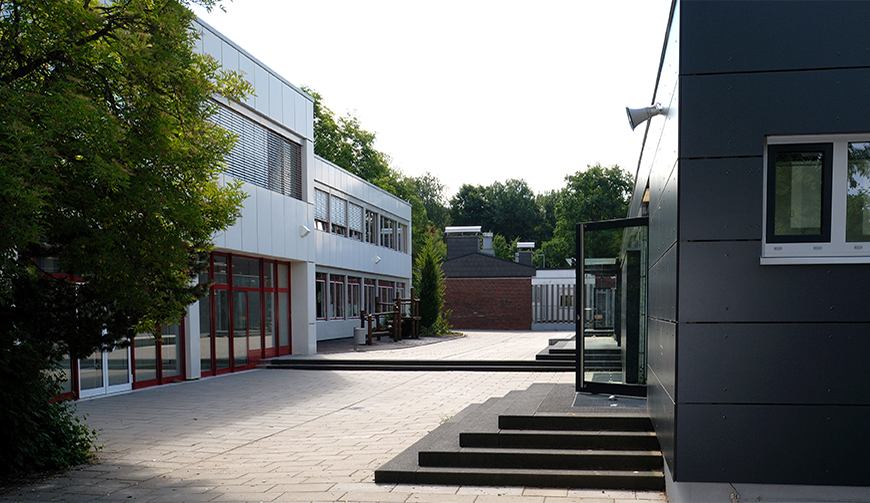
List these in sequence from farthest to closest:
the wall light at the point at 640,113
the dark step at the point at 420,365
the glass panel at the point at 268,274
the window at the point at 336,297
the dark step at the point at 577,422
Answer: the window at the point at 336,297 → the glass panel at the point at 268,274 → the dark step at the point at 420,365 → the dark step at the point at 577,422 → the wall light at the point at 640,113

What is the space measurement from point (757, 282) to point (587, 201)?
56697 mm

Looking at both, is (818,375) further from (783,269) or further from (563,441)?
(563,441)

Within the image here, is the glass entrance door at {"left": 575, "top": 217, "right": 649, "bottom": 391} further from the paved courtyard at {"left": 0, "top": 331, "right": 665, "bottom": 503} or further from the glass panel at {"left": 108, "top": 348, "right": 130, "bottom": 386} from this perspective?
the glass panel at {"left": 108, "top": 348, "right": 130, "bottom": 386}

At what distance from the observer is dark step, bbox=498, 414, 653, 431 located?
723cm

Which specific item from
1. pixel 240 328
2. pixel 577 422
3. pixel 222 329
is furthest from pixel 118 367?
pixel 577 422

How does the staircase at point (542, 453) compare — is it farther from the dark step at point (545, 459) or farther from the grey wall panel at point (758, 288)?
the grey wall panel at point (758, 288)

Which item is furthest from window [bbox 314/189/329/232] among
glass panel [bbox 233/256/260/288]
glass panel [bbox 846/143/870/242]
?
glass panel [bbox 846/143/870/242]

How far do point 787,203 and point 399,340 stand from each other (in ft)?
71.9

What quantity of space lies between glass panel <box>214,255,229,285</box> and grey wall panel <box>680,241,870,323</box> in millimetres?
13052

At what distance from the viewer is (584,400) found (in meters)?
8.82

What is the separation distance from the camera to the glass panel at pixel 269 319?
1905 centimetres

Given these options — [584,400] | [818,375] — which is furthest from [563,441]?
[818,375]

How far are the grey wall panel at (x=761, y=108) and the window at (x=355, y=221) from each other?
73.4ft

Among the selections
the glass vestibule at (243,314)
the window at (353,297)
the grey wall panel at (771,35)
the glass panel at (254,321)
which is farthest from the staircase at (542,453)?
the window at (353,297)
